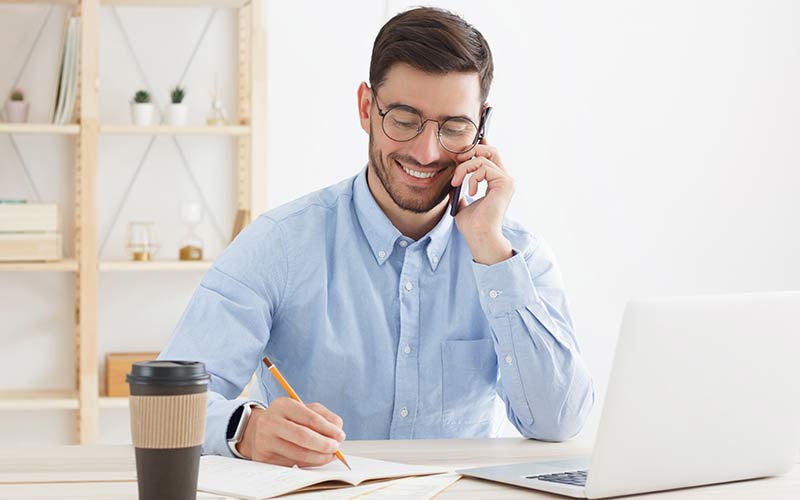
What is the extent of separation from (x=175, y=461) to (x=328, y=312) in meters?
0.82

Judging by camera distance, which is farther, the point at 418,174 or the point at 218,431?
the point at 418,174

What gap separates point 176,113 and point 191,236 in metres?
0.39

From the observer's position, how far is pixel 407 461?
149cm

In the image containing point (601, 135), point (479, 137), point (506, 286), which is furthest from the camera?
point (601, 135)

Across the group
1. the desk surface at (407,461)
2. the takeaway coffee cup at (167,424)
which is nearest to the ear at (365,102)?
the desk surface at (407,461)

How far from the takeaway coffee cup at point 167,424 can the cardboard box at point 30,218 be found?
2.25 m

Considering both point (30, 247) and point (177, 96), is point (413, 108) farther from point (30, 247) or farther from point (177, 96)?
point (30, 247)

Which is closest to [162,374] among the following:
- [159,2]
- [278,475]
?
[278,475]

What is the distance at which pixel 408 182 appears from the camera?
194 centimetres

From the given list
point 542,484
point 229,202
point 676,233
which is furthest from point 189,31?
point 542,484

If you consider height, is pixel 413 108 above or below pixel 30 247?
above

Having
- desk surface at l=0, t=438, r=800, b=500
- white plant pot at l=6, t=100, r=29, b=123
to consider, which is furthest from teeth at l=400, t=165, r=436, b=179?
white plant pot at l=6, t=100, r=29, b=123

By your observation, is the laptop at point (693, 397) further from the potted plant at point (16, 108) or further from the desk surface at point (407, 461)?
the potted plant at point (16, 108)

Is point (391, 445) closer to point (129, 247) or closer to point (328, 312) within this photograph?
point (328, 312)
